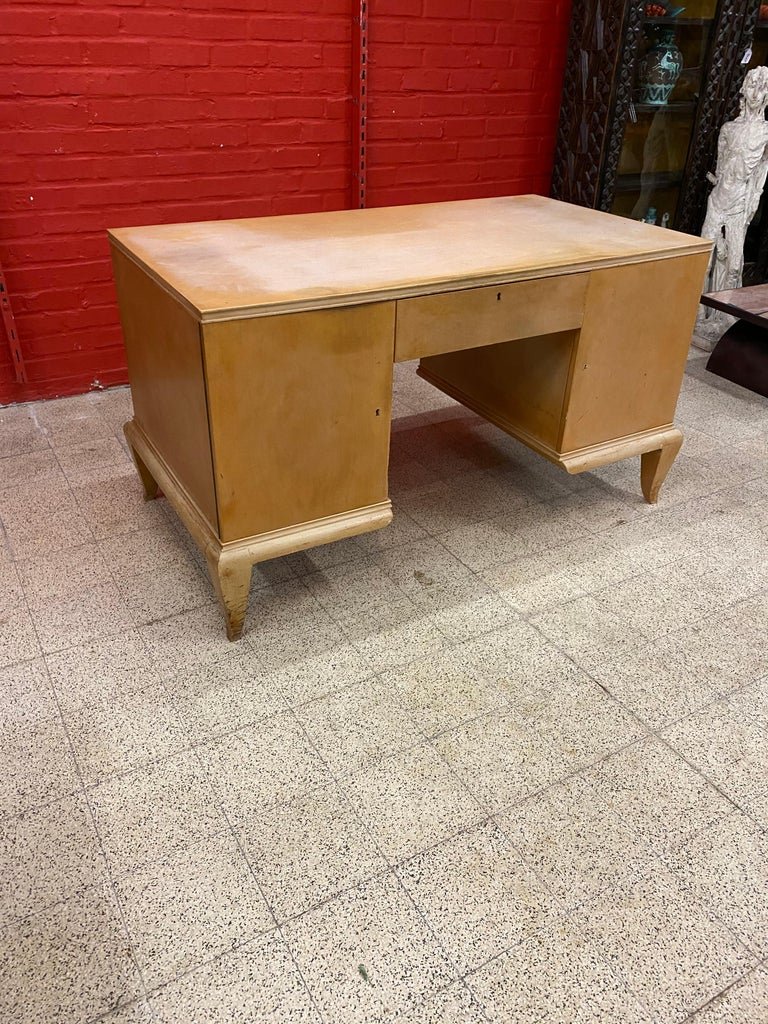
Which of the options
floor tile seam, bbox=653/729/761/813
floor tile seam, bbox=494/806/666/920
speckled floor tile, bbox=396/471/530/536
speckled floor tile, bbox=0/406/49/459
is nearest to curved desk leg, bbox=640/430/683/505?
speckled floor tile, bbox=396/471/530/536

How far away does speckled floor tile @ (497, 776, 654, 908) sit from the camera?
1.24 meters

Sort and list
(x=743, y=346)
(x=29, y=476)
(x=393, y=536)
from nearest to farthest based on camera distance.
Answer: (x=393, y=536) < (x=29, y=476) < (x=743, y=346)

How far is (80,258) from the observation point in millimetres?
2609

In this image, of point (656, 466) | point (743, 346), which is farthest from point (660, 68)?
point (656, 466)

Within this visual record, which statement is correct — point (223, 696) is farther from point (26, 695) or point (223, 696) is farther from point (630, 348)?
point (630, 348)

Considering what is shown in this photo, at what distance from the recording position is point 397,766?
4.69 ft

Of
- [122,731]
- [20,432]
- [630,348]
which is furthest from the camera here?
[20,432]

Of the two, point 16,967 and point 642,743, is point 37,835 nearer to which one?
point 16,967

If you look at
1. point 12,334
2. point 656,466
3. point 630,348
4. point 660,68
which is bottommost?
point 656,466

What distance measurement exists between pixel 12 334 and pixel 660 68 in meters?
Answer: 2.64

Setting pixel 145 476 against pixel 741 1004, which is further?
pixel 145 476

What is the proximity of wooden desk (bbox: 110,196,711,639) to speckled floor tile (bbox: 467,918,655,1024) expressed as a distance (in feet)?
2.71

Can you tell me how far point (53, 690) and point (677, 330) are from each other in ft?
5.33

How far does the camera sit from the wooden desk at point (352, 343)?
57.3 inches
